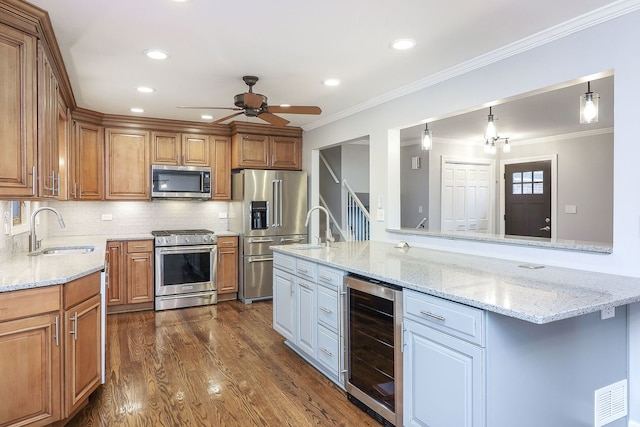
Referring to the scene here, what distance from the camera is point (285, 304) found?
11.5 ft

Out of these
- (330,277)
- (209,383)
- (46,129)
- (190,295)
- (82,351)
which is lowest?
(209,383)

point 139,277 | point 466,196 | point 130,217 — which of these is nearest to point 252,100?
point 139,277

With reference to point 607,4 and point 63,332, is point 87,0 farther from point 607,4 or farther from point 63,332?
point 607,4

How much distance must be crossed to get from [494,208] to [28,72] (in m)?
6.93

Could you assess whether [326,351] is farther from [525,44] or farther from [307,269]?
[525,44]

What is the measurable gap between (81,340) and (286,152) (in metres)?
3.77

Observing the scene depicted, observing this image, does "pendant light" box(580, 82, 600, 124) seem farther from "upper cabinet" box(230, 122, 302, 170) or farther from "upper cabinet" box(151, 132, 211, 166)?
"upper cabinet" box(151, 132, 211, 166)

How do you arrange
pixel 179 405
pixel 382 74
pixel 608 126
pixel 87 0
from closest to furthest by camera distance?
pixel 87 0, pixel 179 405, pixel 382 74, pixel 608 126

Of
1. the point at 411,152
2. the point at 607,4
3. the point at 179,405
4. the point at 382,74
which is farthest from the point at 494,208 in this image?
the point at 179,405

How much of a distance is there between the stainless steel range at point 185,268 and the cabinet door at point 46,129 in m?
2.08

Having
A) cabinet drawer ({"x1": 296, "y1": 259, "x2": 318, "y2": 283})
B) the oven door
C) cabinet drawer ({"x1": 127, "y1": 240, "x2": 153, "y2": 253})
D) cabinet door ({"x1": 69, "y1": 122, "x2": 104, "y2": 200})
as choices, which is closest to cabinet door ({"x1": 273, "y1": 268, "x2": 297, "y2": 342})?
cabinet drawer ({"x1": 296, "y1": 259, "x2": 318, "y2": 283})

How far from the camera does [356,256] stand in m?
3.10

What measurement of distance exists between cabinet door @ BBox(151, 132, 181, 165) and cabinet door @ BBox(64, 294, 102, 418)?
2869mm

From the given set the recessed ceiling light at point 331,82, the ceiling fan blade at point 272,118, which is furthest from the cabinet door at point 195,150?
the recessed ceiling light at point 331,82
